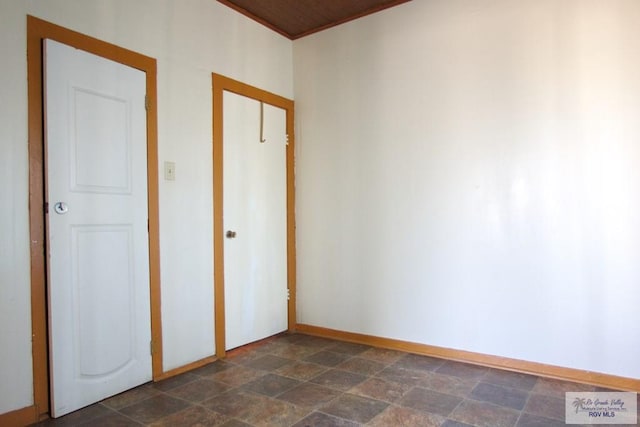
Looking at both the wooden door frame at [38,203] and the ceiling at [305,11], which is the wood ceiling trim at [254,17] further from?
the wooden door frame at [38,203]

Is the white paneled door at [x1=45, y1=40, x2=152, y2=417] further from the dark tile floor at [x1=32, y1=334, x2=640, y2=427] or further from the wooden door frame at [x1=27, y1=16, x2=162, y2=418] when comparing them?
the dark tile floor at [x1=32, y1=334, x2=640, y2=427]

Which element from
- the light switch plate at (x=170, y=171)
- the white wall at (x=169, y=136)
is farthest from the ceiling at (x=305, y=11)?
the light switch plate at (x=170, y=171)

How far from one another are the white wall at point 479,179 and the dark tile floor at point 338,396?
33 cm

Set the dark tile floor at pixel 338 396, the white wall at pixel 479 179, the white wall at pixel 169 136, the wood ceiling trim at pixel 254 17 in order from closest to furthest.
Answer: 1. the white wall at pixel 169 136
2. the dark tile floor at pixel 338 396
3. the white wall at pixel 479 179
4. the wood ceiling trim at pixel 254 17

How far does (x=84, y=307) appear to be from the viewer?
2.27 m

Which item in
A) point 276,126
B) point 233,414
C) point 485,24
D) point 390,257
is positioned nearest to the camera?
point 233,414

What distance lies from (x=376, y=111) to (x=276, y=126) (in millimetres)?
908

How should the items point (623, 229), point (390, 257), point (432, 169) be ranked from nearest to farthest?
point (623, 229) → point (432, 169) → point (390, 257)

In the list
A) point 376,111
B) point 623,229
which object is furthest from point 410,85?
point 623,229

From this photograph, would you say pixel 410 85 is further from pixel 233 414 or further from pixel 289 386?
pixel 233 414

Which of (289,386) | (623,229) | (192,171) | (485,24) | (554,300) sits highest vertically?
(485,24)

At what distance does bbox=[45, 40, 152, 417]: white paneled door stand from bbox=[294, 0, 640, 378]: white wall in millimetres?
1609

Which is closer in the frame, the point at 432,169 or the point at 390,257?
the point at 432,169

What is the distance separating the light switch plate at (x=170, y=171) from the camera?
8.98 feet
